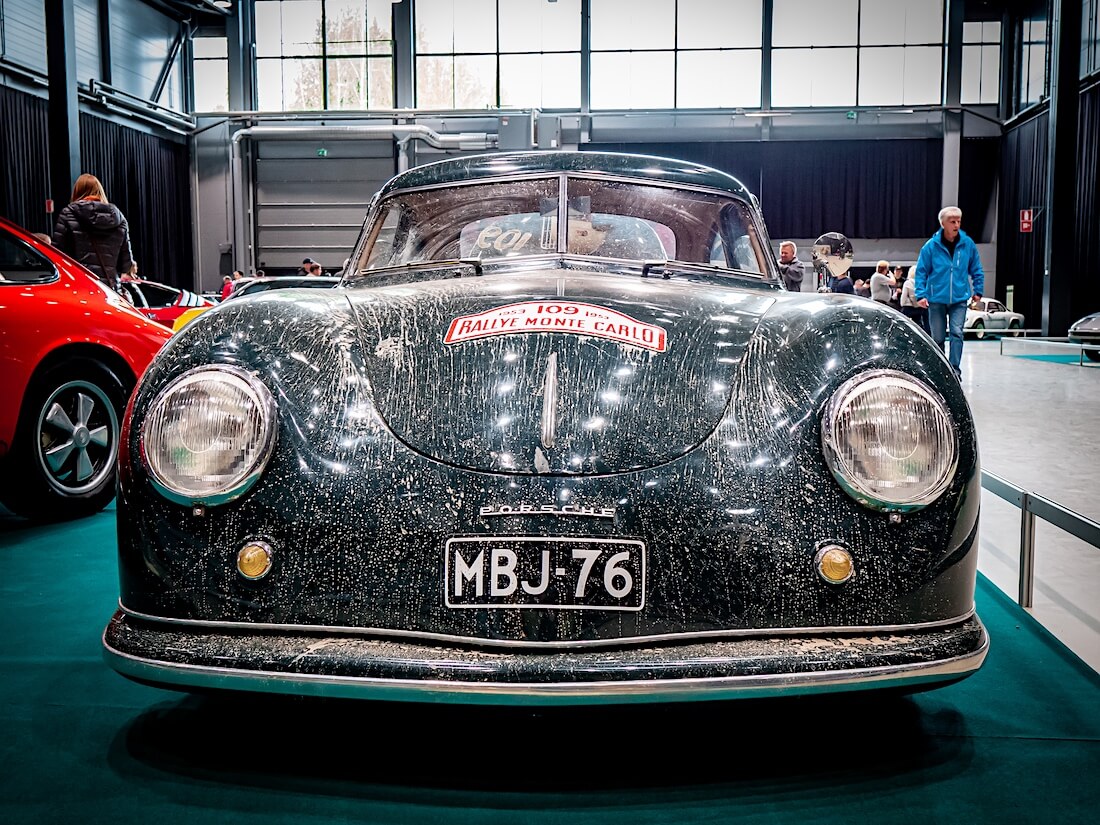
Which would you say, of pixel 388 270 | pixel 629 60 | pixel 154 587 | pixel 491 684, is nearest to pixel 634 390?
pixel 491 684

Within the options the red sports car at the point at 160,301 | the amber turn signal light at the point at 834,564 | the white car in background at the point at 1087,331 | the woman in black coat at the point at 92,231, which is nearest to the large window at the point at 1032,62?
the white car in background at the point at 1087,331

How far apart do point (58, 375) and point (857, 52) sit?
2395 centimetres

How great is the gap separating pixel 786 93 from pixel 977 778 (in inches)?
987

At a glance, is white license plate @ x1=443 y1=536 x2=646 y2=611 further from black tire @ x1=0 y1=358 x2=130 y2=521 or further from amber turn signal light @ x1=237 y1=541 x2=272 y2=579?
black tire @ x1=0 y1=358 x2=130 y2=521

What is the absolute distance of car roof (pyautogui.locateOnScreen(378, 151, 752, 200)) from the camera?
3.10 m

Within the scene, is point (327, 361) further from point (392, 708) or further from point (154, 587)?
point (392, 708)

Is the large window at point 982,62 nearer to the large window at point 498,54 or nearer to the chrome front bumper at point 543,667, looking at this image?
the large window at point 498,54

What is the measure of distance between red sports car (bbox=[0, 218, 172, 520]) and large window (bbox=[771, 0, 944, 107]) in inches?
903

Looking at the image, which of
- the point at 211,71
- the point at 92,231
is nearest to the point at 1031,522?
the point at 92,231

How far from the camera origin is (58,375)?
13.7 feet

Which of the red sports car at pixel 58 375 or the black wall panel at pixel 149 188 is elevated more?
the black wall panel at pixel 149 188

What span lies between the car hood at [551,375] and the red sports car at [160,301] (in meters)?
5.39

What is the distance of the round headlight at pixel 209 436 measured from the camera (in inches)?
70.8

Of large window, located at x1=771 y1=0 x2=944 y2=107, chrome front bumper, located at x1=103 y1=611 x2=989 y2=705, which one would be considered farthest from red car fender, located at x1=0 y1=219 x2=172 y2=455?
large window, located at x1=771 y1=0 x2=944 y2=107
